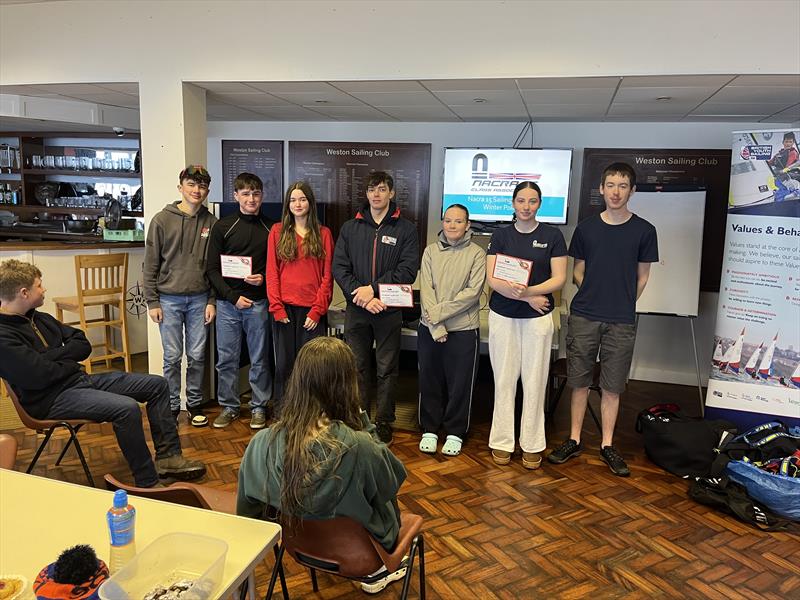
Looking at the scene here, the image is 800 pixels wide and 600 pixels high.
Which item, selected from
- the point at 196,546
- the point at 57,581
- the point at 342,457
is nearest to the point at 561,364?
the point at 342,457

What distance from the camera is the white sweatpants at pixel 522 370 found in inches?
124

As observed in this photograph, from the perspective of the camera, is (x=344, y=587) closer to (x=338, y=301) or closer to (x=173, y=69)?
(x=338, y=301)

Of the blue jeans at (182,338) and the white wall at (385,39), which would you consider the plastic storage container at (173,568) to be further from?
the white wall at (385,39)

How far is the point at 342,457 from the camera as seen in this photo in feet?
4.97

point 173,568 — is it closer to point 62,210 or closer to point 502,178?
point 502,178

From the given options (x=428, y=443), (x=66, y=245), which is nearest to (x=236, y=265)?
(x=428, y=443)

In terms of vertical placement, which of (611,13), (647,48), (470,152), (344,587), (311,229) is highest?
(611,13)

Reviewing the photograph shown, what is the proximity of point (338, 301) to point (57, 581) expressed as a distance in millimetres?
3446

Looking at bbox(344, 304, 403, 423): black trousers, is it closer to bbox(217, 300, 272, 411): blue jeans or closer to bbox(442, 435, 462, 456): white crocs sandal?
bbox(442, 435, 462, 456): white crocs sandal

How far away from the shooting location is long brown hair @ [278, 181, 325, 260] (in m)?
3.42

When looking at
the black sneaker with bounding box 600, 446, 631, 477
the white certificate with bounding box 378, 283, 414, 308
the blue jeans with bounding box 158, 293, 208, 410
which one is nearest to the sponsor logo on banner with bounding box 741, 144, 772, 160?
the black sneaker with bounding box 600, 446, 631, 477

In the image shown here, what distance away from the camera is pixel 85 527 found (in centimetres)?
141

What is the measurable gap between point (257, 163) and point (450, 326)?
324 centimetres

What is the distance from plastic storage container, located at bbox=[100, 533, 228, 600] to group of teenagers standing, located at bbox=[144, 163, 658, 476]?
2035 mm
